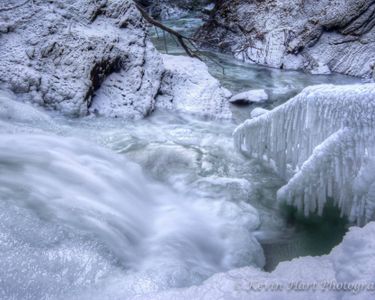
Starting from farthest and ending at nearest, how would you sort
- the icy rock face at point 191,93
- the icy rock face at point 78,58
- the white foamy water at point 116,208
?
the icy rock face at point 191,93 < the icy rock face at point 78,58 < the white foamy water at point 116,208

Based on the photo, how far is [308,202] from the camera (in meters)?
2.45

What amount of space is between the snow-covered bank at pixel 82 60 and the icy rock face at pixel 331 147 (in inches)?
96.9

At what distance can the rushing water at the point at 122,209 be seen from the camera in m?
1.73

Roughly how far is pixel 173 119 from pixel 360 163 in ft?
10.1

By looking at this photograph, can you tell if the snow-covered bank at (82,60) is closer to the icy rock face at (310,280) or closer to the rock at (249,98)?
the rock at (249,98)

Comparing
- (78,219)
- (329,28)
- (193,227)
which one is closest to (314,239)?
(193,227)

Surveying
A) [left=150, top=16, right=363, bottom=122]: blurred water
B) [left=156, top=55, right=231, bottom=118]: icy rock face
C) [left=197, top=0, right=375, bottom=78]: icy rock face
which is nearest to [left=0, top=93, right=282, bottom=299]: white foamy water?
[left=156, top=55, right=231, bottom=118]: icy rock face

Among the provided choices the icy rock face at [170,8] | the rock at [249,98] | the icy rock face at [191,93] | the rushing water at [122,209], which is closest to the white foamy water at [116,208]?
the rushing water at [122,209]

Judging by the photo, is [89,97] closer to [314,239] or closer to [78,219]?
[78,219]

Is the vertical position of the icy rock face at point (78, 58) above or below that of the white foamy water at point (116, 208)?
above

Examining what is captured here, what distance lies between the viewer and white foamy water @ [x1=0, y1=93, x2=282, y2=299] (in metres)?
1.72

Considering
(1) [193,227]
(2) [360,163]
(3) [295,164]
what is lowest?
(1) [193,227]

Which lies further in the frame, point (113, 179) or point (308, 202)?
point (113, 179)

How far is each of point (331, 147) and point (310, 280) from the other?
90cm
